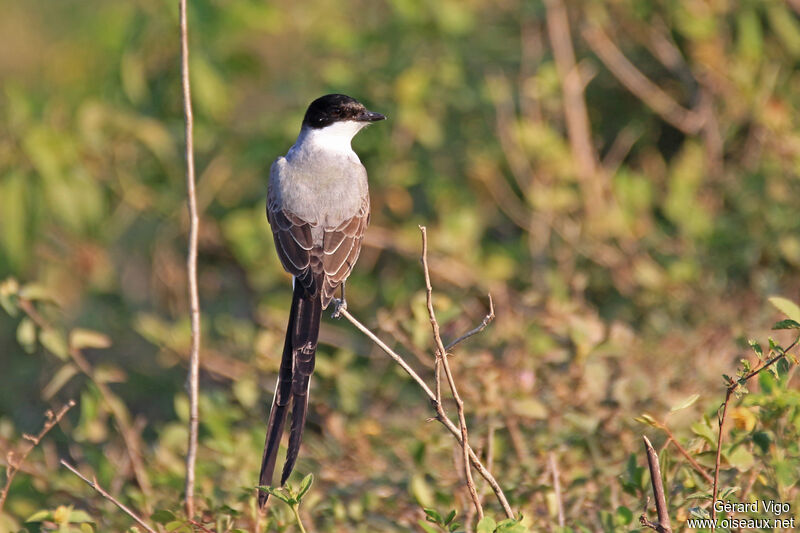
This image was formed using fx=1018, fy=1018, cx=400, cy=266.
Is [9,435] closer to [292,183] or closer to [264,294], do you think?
[292,183]

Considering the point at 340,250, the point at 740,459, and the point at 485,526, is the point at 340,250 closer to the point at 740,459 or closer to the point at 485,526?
the point at 485,526

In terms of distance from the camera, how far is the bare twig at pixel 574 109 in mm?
5984

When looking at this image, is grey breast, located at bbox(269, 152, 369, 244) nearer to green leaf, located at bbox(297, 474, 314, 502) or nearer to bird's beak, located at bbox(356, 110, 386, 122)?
bird's beak, located at bbox(356, 110, 386, 122)

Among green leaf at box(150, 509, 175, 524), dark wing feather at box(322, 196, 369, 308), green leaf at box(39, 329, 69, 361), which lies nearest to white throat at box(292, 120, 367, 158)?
dark wing feather at box(322, 196, 369, 308)

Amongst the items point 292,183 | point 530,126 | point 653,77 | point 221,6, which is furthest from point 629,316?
A: point 221,6

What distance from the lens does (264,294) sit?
637 cm

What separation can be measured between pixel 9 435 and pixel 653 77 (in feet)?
15.0

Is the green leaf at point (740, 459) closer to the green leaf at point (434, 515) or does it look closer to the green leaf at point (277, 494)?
the green leaf at point (434, 515)

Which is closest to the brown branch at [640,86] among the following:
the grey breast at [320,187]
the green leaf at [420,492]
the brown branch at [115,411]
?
the grey breast at [320,187]

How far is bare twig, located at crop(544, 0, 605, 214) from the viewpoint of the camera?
5984 millimetres

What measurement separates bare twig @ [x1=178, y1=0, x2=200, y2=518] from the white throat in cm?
81

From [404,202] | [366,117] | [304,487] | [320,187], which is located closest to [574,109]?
[404,202]

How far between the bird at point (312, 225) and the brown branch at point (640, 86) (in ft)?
8.97

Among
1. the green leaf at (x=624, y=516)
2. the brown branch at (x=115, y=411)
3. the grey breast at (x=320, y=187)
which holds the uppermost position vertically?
the grey breast at (x=320, y=187)
